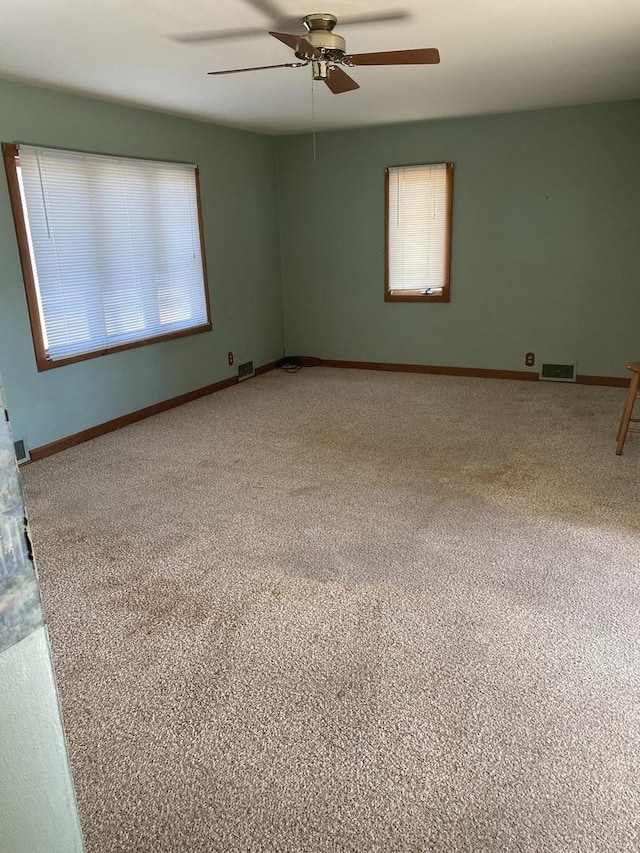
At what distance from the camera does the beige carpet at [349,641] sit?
1.59 meters

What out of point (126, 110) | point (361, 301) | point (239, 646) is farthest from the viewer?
point (361, 301)

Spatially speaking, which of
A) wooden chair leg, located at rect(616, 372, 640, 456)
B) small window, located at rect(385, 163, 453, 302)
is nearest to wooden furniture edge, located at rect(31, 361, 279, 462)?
small window, located at rect(385, 163, 453, 302)

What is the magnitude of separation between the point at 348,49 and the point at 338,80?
0.91 ft

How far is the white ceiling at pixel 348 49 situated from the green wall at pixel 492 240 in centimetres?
49

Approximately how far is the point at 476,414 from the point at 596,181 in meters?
2.29

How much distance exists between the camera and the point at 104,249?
448 cm

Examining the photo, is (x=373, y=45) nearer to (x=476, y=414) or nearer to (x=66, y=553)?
(x=476, y=414)

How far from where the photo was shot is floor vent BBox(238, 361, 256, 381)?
618 centimetres

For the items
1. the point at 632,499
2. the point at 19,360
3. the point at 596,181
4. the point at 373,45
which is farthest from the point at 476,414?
the point at 19,360

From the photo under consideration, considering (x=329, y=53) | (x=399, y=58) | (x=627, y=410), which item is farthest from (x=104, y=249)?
(x=627, y=410)

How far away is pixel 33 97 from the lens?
12.7 ft

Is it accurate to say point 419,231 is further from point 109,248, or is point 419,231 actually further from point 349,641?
point 349,641

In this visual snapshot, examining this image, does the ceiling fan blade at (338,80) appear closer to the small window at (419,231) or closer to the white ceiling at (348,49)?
the white ceiling at (348,49)

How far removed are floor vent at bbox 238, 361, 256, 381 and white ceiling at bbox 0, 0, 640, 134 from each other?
225 cm
